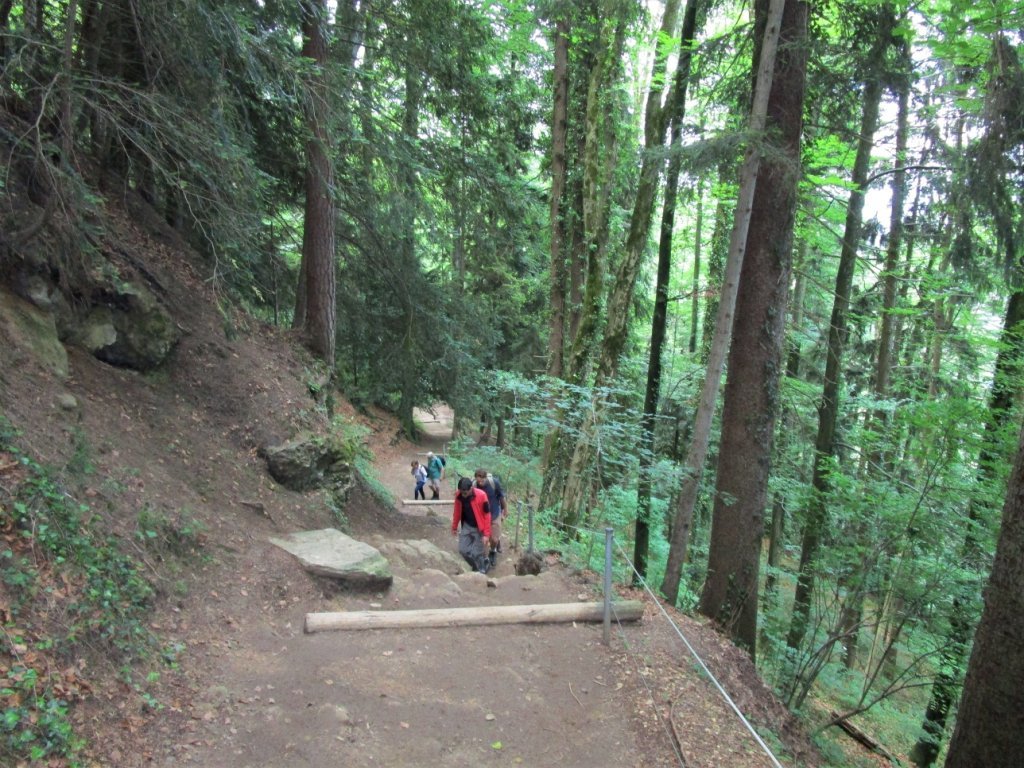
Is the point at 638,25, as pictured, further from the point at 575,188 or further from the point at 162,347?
the point at 162,347

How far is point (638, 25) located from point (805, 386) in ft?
27.4

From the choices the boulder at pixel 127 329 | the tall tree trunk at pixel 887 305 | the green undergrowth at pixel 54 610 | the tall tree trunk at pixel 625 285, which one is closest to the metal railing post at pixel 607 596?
the tall tree trunk at pixel 887 305

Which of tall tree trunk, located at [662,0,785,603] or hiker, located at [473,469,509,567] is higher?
tall tree trunk, located at [662,0,785,603]

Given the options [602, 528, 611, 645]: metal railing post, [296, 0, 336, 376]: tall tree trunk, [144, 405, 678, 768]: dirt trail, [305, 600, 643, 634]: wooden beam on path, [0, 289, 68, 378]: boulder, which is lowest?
[144, 405, 678, 768]: dirt trail

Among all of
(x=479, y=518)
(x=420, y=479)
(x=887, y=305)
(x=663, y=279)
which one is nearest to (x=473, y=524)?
(x=479, y=518)

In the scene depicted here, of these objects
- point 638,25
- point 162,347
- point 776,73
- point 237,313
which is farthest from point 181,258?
point 638,25

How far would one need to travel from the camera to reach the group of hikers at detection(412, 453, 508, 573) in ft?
27.5

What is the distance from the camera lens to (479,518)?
8.58m

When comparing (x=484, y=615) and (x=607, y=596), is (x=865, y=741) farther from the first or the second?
(x=484, y=615)

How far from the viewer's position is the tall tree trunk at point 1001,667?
11.9ft

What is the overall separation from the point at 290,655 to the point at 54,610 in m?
1.92

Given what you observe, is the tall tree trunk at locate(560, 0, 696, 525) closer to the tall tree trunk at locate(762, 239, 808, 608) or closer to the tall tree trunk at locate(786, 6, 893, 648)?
the tall tree trunk at locate(762, 239, 808, 608)

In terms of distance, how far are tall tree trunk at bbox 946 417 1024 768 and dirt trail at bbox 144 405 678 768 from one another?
1958 mm

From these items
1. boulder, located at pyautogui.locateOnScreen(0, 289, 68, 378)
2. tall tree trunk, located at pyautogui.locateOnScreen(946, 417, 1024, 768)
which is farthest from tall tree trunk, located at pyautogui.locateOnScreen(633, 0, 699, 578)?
boulder, located at pyautogui.locateOnScreen(0, 289, 68, 378)
